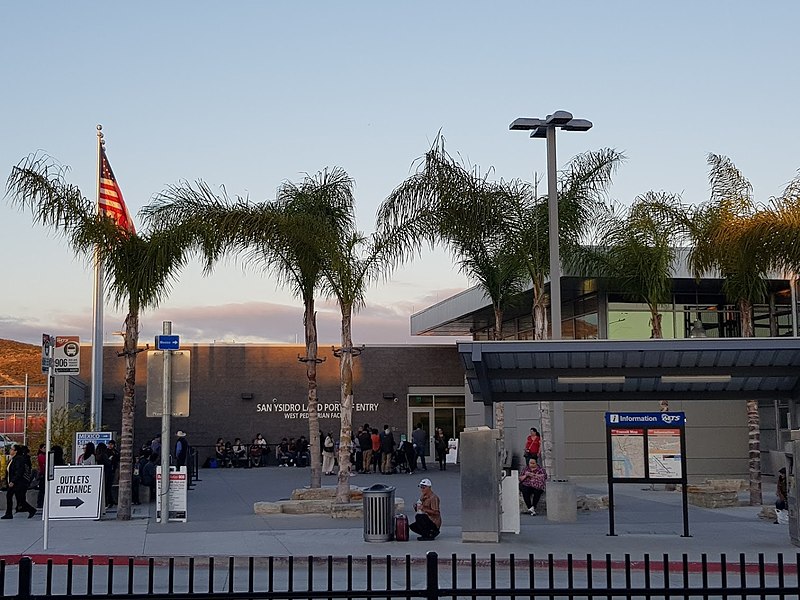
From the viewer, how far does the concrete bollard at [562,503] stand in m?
21.2

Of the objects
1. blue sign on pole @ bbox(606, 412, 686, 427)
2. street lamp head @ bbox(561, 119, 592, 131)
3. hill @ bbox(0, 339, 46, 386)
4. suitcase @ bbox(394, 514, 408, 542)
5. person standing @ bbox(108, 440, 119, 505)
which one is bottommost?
suitcase @ bbox(394, 514, 408, 542)

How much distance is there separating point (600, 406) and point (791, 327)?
662 cm

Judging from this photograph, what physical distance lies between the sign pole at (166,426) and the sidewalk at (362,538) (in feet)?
1.57

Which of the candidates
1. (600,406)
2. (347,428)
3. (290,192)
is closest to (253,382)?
(600,406)

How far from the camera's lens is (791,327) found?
35375 millimetres

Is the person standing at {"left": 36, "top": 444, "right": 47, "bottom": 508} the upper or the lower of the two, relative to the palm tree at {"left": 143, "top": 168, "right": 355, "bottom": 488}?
lower

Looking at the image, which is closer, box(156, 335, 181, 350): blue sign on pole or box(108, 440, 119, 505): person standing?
box(156, 335, 181, 350): blue sign on pole

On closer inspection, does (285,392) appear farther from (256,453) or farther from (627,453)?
(627,453)

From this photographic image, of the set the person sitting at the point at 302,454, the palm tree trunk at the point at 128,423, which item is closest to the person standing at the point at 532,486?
the palm tree trunk at the point at 128,423

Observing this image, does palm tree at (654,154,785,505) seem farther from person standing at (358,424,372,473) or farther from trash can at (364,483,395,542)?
person standing at (358,424,372,473)

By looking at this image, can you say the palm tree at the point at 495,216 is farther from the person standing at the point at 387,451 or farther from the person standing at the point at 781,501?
the person standing at the point at 387,451

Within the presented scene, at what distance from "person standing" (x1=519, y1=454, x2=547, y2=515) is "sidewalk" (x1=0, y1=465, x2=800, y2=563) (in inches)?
18.2

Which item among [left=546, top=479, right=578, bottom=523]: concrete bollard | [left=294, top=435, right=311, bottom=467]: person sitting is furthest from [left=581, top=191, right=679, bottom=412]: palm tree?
[left=294, top=435, right=311, bottom=467]: person sitting

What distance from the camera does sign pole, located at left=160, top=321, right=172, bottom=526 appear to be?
21.2 meters
